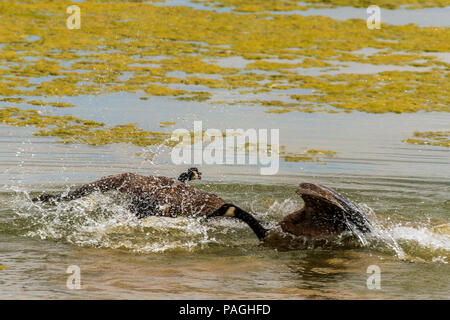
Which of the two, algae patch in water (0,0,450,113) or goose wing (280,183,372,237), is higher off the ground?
algae patch in water (0,0,450,113)

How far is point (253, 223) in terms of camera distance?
8.73m

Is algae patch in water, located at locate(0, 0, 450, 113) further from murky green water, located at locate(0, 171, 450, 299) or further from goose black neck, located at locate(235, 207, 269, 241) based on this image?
goose black neck, located at locate(235, 207, 269, 241)

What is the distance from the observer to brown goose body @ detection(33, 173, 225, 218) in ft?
29.7

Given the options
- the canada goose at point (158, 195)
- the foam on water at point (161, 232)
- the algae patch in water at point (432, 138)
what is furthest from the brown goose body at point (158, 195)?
the algae patch in water at point (432, 138)

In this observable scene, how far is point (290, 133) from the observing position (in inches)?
630

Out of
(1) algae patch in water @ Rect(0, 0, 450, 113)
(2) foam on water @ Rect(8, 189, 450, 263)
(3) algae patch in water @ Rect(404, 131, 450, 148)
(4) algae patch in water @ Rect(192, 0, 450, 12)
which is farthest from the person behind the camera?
(4) algae patch in water @ Rect(192, 0, 450, 12)

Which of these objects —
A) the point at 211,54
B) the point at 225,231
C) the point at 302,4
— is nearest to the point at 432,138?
the point at 225,231

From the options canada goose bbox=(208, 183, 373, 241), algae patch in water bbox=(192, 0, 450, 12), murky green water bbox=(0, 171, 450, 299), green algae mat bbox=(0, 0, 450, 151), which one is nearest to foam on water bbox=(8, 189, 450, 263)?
murky green water bbox=(0, 171, 450, 299)

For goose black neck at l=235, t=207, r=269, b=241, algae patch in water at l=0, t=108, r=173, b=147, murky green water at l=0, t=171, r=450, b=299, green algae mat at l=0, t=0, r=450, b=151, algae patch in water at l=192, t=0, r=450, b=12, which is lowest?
murky green water at l=0, t=171, r=450, b=299

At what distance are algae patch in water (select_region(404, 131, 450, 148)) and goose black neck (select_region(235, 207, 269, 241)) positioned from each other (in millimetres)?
7706

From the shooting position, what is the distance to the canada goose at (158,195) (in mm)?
9060

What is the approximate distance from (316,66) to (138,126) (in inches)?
346

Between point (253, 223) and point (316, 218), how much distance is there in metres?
0.72

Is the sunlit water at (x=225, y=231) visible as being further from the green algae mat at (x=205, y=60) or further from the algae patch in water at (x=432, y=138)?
the green algae mat at (x=205, y=60)
